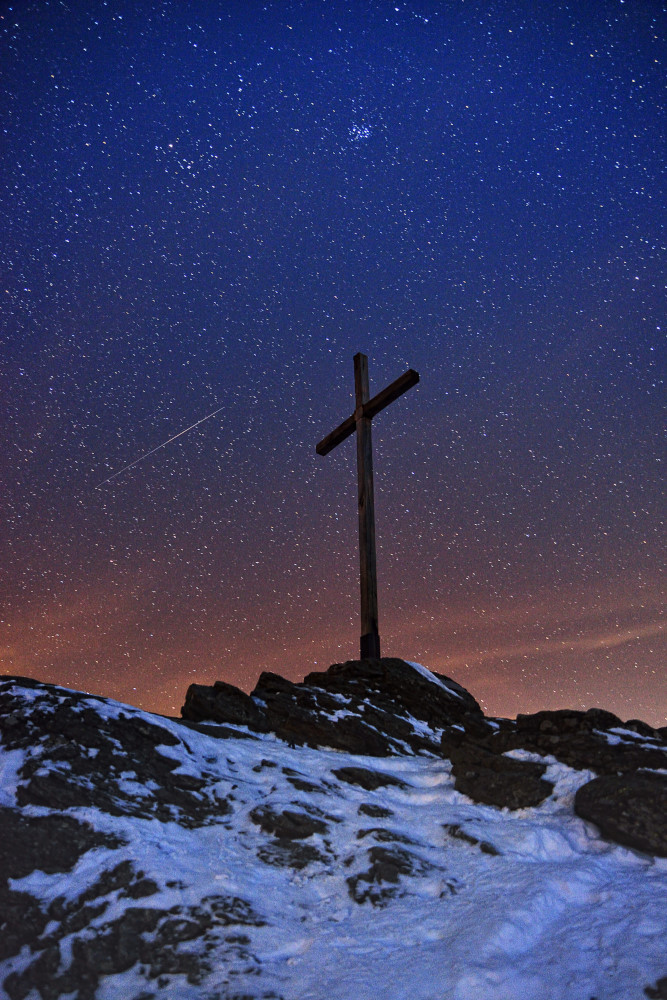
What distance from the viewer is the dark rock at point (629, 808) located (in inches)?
199

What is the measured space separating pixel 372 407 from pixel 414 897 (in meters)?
9.25

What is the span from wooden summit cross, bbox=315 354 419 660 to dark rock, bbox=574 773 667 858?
5.75m

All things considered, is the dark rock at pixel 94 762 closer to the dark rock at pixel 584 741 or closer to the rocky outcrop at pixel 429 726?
the rocky outcrop at pixel 429 726

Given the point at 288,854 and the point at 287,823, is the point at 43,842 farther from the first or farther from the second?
the point at 287,823

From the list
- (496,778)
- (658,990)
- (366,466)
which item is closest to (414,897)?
(658,990)

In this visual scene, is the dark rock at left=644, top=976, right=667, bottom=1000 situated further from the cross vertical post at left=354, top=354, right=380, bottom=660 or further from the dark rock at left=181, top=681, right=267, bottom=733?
the cross vertical post at left=354, top=354, right=380, bottom=660

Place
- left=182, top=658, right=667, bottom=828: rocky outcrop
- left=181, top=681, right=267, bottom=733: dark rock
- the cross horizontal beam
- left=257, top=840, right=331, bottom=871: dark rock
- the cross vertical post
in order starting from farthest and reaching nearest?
the cross horizontal beam, the cross vertical post, left=181, top=681, right=267, bottom=733: dark rock, left=182, top=658, right=667, bottom=828: rocky outcrop, left=257, top=840, right=331, bottom=871: dark rock

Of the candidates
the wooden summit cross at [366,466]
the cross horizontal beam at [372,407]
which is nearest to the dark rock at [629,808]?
the wooden summit cross at [366,466]

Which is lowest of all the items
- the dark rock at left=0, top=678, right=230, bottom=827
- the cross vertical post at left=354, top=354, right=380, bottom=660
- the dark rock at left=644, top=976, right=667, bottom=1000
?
the dark rock at left=644, top=976, right=667, bottom=1000

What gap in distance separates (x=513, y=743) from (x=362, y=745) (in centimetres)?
174

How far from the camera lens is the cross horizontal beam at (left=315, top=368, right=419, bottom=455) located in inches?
481

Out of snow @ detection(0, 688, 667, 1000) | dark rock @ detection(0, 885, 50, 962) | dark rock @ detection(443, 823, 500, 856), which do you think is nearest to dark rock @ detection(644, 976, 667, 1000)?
snow @ detection(0, 688, 667, 1000)

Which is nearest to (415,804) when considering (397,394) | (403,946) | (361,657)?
(403,946)

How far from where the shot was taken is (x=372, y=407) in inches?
502
